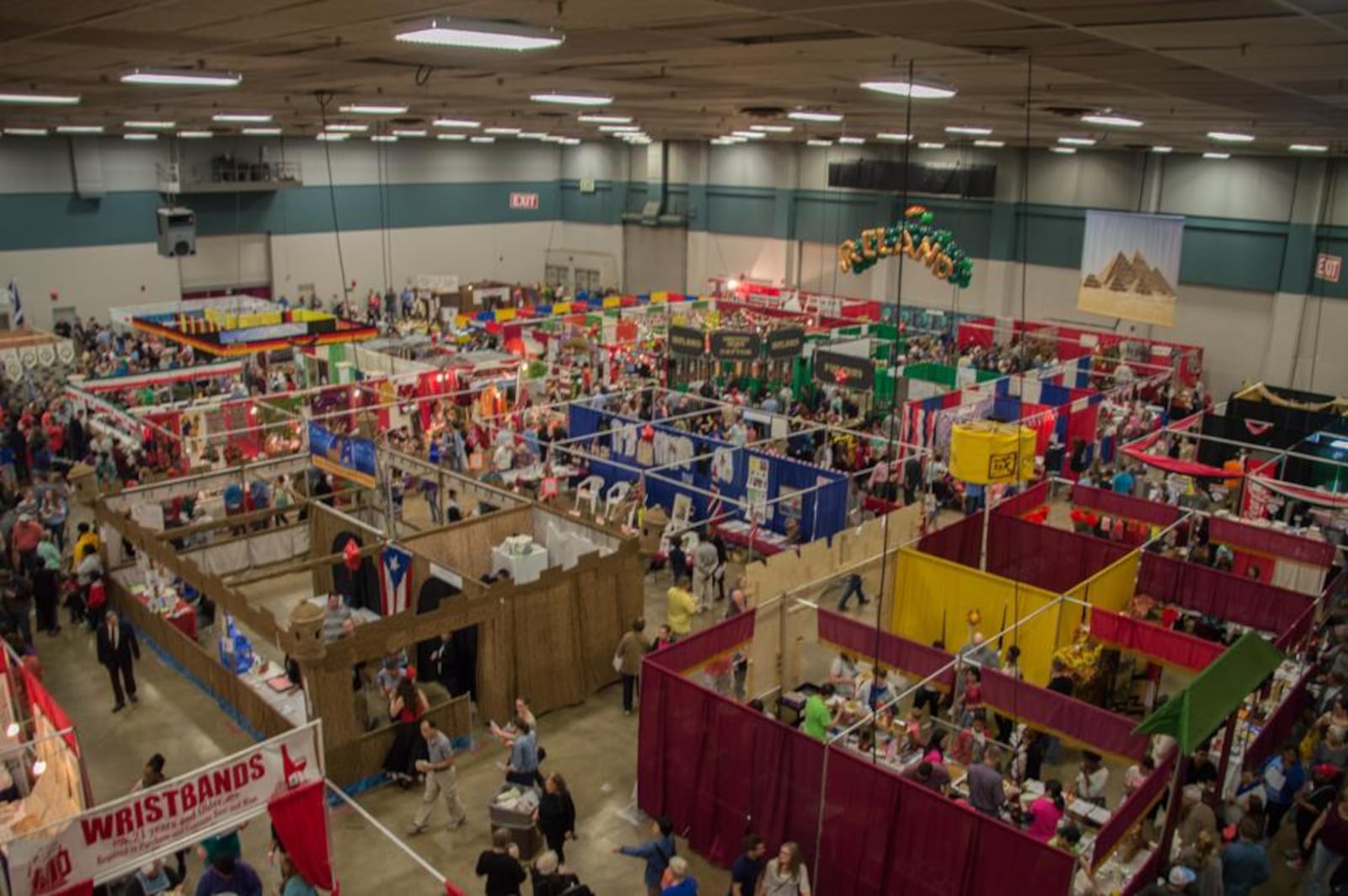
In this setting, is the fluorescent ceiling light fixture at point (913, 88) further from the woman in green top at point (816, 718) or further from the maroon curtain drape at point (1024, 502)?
the maroon curtain drape at point (1024, 502)

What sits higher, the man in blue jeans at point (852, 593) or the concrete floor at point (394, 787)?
the man in blue jeans at point (852, 593)

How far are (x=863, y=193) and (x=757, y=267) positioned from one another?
15.6 ft

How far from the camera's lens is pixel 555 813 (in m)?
8.34

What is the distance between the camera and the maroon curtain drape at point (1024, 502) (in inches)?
536

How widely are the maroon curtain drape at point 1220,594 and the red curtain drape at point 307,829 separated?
939 cm

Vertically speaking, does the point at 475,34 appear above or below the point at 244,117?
below

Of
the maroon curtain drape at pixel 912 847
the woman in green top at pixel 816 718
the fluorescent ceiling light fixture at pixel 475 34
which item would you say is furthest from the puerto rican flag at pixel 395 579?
the fluorescent ceiling light fixture at pixel 475 34

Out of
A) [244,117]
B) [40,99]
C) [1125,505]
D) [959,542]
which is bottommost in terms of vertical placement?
[959,542]

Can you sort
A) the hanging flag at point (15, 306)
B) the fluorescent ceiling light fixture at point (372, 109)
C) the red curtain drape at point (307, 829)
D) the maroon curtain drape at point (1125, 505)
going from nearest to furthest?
1. the red curtain drape at point (307, 829)
2. the maroon curtain drape at point (1125, 505)
3. the fluorescent ceiling light fixture at point (372, 109)
4. the hanging flag at point (15, 306)

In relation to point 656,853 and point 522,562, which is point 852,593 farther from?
point 656,853

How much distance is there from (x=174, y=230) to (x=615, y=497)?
618 inches

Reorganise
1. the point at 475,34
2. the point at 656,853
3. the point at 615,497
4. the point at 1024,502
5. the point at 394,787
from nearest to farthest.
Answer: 1. the point at 475,34
2. the point at 656,853
3. the point at 394,787
4. the point at 1024,502
5. the point at 615,497

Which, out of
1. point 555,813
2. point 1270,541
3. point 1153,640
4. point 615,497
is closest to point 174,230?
point 615,497

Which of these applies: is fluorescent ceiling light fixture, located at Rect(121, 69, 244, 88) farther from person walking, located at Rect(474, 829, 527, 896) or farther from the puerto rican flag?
person walking, located at Rect(474, 829, 527, 896)
